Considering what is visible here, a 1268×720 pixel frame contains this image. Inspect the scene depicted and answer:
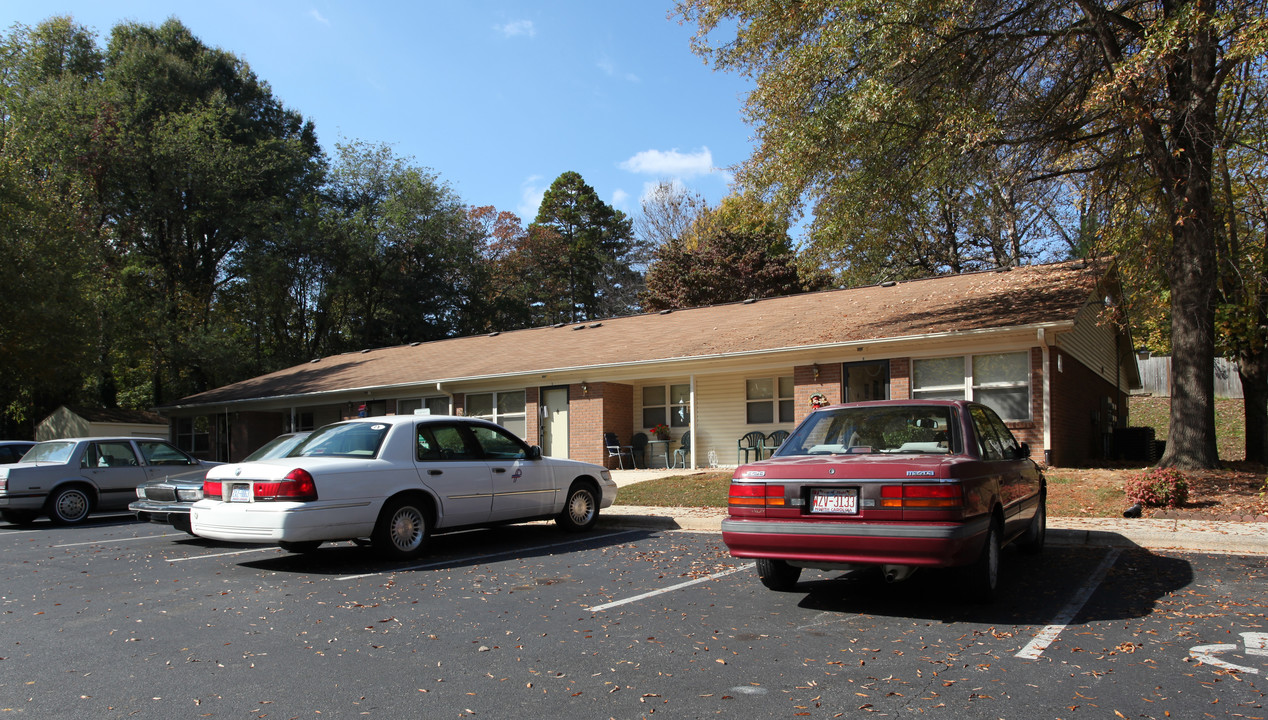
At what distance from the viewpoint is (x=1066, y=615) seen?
18.6ft

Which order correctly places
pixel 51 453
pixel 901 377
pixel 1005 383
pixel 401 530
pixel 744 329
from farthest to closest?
1. pixel 744 329
2. pixel 901 377
3. pixel 1005 383
4. pixel 51 453
5. pixel 401 530

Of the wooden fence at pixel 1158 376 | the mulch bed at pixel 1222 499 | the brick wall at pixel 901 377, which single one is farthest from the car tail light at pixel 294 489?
the wooden fence at pixel 1158 376

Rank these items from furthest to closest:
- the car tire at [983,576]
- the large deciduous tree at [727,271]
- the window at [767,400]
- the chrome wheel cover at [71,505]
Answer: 1. the large deciduous tree at [727,271]
2. the window at [767,400]
3. the chrome wheel cover at [71,505]
4. the car tire at [983,576]

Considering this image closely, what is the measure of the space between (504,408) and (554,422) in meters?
1.82

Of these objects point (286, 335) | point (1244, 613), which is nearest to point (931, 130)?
point (1244, 613)

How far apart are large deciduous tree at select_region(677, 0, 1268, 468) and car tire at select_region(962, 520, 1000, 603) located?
826 centimetres

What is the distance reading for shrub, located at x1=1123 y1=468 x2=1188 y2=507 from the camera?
33.3 ft

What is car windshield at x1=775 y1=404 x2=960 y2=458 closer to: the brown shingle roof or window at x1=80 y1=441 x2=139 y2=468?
the brown shingle roof

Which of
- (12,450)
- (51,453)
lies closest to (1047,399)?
(51,453)

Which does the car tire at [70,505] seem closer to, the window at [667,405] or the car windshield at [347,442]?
the car windshield at [347,442]

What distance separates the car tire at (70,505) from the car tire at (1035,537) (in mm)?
13430

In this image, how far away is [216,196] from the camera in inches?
1406

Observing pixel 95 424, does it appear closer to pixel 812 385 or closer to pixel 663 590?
pixel 812 385

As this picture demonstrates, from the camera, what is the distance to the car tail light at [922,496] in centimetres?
547
